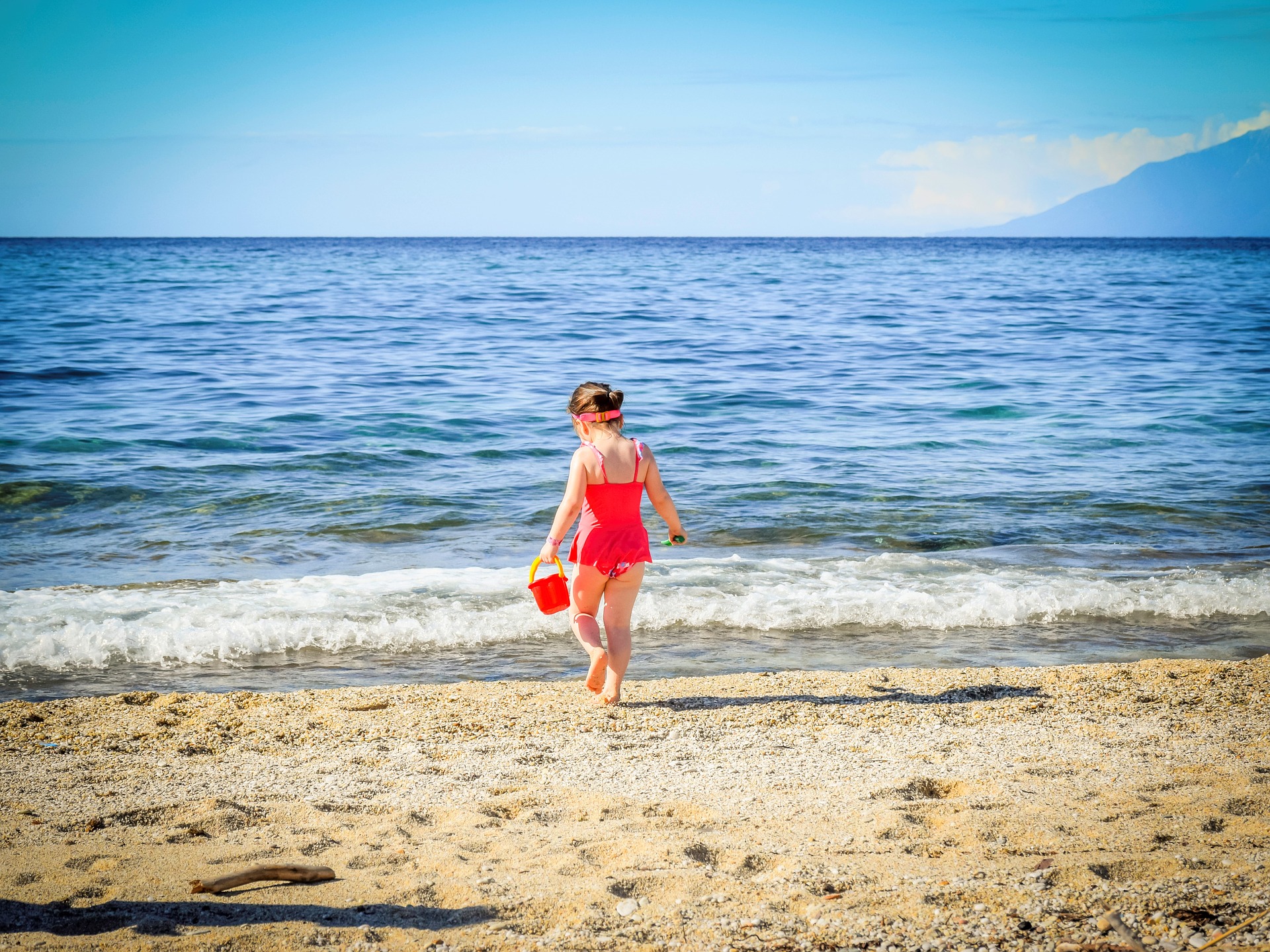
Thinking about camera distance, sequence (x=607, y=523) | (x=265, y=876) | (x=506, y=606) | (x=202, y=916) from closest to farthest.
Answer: (x=202, y=916), (x=265, y=876), (x=607, y=523), (x=506, y=606)

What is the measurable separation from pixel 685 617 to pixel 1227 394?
13.2 meters

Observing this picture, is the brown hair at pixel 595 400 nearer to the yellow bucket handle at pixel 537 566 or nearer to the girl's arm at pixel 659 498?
the girl's arm at pixel 659 498

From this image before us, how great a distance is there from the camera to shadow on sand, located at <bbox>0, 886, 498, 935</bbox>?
278 cm

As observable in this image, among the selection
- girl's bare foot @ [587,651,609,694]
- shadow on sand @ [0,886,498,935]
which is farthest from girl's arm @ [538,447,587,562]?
shadow on sand @ [0,886,498,935]

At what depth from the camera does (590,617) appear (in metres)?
5.10

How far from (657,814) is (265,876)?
1.45 metres

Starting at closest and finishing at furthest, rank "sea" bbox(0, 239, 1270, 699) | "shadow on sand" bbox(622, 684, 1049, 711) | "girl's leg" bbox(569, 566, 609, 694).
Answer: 1. "girl's leg" bbox(569, 566, 609, 694)
2. "shadow on sand" bbox(622, 684, 1049, 711)
3. "sea" bbox(0, 239, 1270, 699)

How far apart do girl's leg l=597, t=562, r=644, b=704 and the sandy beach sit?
142 millimetres

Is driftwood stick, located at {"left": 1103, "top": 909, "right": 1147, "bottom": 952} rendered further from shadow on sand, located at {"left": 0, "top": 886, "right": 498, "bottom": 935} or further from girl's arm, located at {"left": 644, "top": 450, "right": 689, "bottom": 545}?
girl's arm, located at {"left": 644, "top": 450, "right": 689, "bottom": 545}

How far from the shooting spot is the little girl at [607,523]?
475cm

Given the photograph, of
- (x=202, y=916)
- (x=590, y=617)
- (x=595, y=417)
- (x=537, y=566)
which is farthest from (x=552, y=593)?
(x=202, y=916)

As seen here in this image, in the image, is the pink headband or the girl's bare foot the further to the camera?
the girl's bare foot

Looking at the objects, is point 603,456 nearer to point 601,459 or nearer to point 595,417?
point 601,459

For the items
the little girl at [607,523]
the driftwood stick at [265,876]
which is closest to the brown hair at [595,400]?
the little girl at [607,523]
